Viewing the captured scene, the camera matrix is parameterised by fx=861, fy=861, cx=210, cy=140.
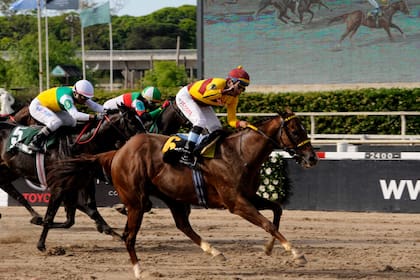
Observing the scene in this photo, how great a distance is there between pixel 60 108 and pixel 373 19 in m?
20.1

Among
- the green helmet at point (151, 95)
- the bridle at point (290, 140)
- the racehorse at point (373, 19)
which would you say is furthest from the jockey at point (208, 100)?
the racehorse at point (373, 19)

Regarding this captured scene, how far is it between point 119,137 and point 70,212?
1.00 metres

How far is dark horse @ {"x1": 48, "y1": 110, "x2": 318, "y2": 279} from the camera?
7.81m

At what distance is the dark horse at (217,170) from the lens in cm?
781

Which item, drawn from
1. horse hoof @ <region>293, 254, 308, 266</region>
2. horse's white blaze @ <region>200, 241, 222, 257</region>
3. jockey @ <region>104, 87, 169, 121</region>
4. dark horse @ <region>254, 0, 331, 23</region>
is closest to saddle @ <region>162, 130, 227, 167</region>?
horse's white blaze @ <region>200, 241, 222, 257</region>

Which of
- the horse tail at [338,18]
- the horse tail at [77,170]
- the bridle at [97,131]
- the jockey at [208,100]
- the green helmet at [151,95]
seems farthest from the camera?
the horse tail at [338,18]

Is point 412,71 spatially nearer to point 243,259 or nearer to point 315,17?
point 315,17

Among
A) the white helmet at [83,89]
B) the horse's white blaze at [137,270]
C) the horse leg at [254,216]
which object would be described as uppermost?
the white helmet at [83,89]

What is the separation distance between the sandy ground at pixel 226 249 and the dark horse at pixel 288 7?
58.1ft

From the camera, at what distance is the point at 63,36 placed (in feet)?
257

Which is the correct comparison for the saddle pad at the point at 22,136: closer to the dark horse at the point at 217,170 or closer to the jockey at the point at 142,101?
the jockey at the point at 142,101

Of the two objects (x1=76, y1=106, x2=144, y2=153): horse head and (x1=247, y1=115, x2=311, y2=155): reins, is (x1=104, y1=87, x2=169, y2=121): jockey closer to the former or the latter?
(x1=76, y1=106, x2=144, y2=153): horse head

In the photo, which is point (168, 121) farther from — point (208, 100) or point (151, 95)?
point (208, 100)

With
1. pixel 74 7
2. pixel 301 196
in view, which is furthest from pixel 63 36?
pixel 301 196
